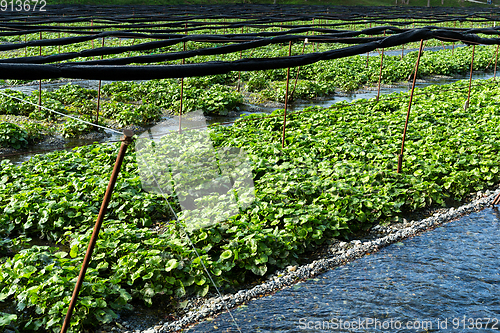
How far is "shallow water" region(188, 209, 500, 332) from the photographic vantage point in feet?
12.8

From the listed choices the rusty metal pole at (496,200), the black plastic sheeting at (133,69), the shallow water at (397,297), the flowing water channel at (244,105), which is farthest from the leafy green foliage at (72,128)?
the rusty metal pole at (496,200)

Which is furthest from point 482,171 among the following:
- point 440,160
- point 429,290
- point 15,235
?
point 15,235

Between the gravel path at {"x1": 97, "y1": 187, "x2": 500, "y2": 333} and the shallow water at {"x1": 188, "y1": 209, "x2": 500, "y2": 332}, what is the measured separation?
98mm

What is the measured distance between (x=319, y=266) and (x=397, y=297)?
0.88 meters

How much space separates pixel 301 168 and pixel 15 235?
13.5 ft

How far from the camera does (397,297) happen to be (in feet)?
14.0

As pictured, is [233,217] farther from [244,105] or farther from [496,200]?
[244,105]

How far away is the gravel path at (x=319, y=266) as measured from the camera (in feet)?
13.0

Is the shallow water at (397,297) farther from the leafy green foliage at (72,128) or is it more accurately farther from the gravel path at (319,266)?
the leafy green foliage at (72,128)

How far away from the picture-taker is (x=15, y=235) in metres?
5.47

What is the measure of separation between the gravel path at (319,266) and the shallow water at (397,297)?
10cm

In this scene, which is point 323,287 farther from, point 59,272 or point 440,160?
point 440,160

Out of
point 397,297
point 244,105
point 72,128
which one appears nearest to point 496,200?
point 397,297

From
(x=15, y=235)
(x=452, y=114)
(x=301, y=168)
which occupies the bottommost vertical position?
(x=15, y=235)
